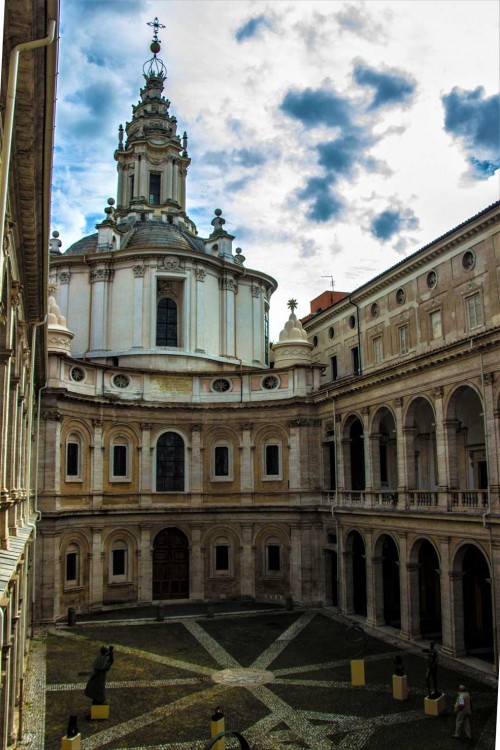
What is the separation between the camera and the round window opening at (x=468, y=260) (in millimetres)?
36188

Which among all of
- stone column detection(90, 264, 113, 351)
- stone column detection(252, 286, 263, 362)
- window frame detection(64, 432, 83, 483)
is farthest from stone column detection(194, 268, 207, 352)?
window frame detection(64, 432, 83, 483)

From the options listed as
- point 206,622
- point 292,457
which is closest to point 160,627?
point 206,622

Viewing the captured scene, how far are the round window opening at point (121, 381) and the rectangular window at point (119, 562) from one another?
9904 millimetres

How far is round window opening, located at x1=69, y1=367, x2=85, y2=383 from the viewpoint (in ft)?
128

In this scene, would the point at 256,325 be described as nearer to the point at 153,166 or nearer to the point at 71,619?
the point at 153,166

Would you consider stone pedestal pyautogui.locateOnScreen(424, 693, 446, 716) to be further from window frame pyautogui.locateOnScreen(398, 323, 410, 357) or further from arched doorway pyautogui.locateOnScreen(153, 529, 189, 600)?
window frame pyautogui.locateOnScreen(398, 323, 410, 357)

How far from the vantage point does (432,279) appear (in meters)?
39.9

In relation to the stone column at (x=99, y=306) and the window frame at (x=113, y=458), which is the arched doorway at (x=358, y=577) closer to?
the window frame at (x=113, y=458)

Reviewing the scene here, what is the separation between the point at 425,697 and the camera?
23.0 meters

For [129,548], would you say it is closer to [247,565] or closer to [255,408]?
[247,565]

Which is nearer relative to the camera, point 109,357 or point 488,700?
point 488,700

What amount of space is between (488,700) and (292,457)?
20502mm

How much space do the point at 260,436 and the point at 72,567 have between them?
537 inches

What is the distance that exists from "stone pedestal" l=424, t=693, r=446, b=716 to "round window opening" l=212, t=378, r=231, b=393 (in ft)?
82.8
